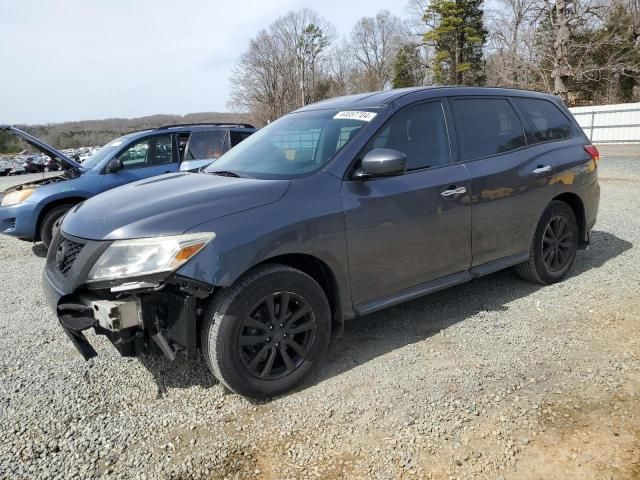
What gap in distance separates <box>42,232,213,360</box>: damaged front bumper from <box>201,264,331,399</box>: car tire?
135mm

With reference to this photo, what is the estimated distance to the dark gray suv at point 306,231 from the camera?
8.64 ft

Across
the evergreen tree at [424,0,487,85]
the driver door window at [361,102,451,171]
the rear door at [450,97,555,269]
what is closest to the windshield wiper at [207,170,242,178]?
the driver door window at [361,102,451,171]

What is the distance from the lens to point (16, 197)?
677 cm

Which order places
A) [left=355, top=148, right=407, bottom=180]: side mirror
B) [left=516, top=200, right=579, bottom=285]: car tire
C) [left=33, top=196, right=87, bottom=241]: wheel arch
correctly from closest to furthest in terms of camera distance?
[left=355, top=148, right=407, bottom=180]: side mirror < [left=516, top=200, right=579, bottom=285]: car tire < [left=33, top=196, right=87, bottom=241]: wheel arch

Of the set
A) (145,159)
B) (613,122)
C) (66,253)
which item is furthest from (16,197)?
(613,122)

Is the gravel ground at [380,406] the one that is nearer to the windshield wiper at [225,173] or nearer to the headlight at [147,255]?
the headlight at [147,255]

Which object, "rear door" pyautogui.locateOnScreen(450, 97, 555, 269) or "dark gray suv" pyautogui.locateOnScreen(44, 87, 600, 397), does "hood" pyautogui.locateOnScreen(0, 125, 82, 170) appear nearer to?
"dark gray suv" pyautogui.locateOnScreen(44, 87, 600, 397)

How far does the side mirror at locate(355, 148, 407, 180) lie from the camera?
3.05m

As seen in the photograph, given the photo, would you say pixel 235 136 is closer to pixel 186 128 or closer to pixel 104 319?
pixel 186 128

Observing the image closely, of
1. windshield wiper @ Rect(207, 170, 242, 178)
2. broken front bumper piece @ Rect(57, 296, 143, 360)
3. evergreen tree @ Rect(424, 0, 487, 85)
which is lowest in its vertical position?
broken front bumper piece @ Rect(57, 296, 143, 360)

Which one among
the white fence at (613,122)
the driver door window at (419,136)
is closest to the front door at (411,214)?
the driver door window at (419,136)

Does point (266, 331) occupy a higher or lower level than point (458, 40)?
lower

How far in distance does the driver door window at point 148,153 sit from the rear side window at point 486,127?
204 inches

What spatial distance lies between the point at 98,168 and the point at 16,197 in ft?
3.76
